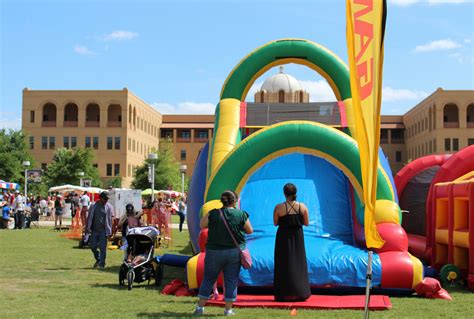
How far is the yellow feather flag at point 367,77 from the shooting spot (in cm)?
542

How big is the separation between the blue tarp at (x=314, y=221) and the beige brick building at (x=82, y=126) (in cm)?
5479

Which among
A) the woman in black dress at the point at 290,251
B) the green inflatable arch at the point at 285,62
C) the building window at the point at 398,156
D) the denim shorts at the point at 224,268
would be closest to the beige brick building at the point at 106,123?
the building window at the point at 398,156

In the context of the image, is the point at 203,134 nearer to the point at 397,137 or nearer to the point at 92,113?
the point at 92,113

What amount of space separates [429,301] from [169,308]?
325cm

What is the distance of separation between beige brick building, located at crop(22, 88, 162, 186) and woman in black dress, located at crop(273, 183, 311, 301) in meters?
57.7

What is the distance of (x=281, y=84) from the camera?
52406 mm

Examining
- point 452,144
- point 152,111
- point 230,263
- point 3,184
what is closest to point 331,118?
point 230,263

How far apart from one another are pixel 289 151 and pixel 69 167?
4391 centimetres

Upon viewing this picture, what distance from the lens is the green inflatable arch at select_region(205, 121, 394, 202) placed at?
930cm

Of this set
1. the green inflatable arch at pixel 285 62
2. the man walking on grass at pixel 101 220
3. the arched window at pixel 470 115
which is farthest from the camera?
the arched window at pixel 470 115

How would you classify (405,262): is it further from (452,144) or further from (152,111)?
(152,111)

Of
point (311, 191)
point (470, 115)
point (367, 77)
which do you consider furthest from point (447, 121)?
point (367, 77)

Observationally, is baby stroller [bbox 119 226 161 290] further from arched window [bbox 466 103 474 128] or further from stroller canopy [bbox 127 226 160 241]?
arched window [bbox 466 103 474 128]

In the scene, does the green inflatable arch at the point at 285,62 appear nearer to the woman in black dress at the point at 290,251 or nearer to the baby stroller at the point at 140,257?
the baby stroller at the point at 140,257
